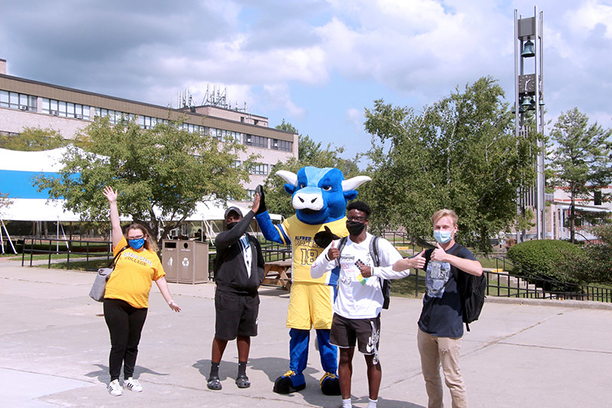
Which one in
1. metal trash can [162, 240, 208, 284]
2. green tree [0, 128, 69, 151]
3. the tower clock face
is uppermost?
the tower clock face

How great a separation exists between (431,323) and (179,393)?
2581 millimetres

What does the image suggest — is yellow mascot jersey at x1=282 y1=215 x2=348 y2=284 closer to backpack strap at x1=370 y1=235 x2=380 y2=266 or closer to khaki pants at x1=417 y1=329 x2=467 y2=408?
backpack strap at x1=370 y1=235 x2=380 y2=266

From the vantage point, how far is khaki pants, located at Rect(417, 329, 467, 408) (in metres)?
4.12

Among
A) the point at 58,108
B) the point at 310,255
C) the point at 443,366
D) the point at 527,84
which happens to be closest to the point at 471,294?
the point at 443,366

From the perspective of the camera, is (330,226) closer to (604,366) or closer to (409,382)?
(409,382)

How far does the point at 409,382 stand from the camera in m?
5.73

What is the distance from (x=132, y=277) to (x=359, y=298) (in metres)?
2.22

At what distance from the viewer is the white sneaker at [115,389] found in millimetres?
5141

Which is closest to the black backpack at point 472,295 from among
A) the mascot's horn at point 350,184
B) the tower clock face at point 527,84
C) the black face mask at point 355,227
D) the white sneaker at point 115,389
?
the black face mask at point 355,227

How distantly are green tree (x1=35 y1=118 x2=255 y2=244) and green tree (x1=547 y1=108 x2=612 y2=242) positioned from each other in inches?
1072

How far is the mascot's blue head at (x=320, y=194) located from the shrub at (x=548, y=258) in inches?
403

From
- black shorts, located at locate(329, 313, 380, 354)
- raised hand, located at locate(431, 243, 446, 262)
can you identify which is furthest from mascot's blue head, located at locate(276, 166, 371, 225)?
raised hand, located at locate(431, 243, 446, 262)

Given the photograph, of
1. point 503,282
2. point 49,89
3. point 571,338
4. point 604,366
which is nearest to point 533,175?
point 503,282

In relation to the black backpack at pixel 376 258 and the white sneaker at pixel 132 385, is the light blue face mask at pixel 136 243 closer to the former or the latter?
the white sneaker at pixel 132 385
